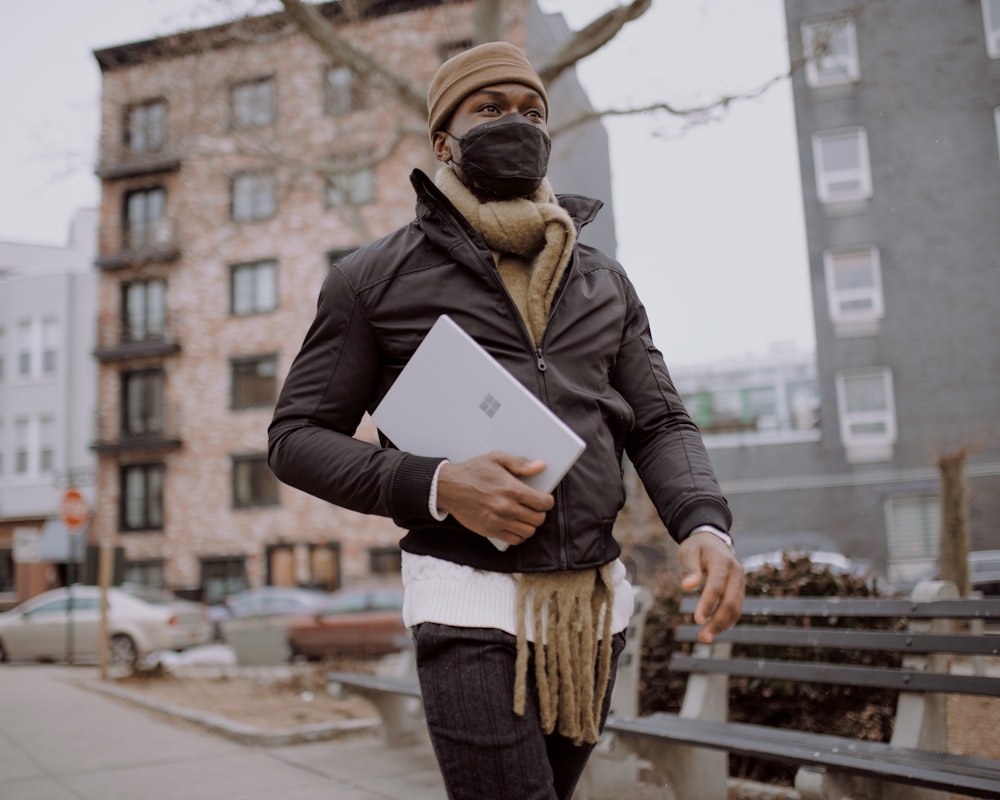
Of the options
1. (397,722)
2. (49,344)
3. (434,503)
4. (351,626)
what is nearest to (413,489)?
(434,503)

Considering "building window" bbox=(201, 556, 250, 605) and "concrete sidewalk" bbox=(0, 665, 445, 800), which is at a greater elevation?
"building window" bbox=(201, 556, 250, 605)

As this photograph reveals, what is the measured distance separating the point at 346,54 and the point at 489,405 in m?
9.42

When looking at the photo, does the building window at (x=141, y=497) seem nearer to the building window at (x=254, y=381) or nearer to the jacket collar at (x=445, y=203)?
the building window at (x=254, y=381)

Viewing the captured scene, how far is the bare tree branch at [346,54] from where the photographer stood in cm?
990

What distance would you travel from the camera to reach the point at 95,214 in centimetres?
4331

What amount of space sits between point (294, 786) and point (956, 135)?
14.0 metres

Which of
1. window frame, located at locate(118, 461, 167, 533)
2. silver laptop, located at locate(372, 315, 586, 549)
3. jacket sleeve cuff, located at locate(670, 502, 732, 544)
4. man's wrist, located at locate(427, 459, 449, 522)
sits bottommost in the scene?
jacket sleeve cuff, located at locate(670, 502, 732, 544)

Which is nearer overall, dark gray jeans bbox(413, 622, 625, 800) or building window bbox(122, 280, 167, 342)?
dark gray jeans bbox(413, 622, 625, 800)

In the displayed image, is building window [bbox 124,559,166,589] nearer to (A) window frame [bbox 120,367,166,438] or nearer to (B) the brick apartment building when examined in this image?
(B) the brick apartment building

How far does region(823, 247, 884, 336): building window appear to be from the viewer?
24.1 metres

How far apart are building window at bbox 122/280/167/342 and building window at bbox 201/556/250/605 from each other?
8.24 m

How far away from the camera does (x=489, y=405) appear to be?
1787 millimetres

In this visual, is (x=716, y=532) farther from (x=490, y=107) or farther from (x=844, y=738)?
(x=844, y=738)

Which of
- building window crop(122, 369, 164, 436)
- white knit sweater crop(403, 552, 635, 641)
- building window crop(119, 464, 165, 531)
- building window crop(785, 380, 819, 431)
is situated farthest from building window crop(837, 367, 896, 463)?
white knit sweater crop(403, 552, 635, 641)
